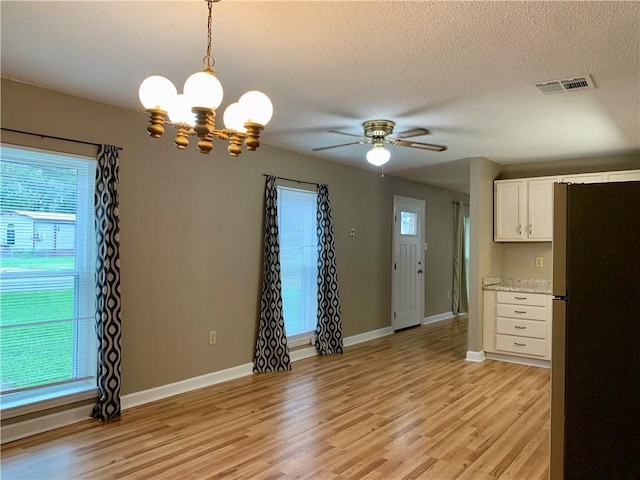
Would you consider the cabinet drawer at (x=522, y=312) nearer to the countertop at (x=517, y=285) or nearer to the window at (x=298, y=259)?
the countertop at (x=517, y=285)

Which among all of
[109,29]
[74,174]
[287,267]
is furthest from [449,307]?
[109,29]

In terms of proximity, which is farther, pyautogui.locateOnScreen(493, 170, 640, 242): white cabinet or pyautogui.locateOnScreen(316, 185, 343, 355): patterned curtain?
pyautogui.locateOnScreen(316, 185, 343, 355): patterned curtain

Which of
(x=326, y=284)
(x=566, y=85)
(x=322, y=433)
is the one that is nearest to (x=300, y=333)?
(x=326, y=284)

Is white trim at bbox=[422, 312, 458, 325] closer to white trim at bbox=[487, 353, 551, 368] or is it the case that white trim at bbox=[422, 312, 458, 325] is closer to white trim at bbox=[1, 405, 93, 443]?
white trim at bbox=[487, 353, 551, 368]

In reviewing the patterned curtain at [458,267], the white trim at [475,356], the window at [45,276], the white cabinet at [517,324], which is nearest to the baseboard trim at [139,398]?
the window at [45,276]

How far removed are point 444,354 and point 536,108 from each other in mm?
3321

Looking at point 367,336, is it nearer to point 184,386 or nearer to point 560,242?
point 184,386

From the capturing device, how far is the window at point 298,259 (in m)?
5.33

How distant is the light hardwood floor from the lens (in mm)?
2797

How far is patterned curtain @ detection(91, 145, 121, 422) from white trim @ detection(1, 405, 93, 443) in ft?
0.31

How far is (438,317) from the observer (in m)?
8.45

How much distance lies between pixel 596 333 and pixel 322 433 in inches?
82.9

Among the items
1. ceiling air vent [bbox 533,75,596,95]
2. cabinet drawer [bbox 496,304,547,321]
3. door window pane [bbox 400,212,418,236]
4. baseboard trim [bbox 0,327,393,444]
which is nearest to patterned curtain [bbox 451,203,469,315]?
door window pane [bbox 400,212,418,236]

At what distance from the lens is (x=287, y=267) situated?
17.6ft
